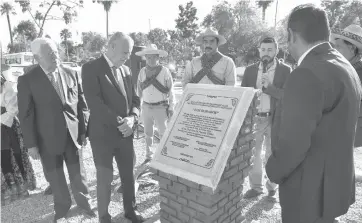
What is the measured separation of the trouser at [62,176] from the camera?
3.08 metres

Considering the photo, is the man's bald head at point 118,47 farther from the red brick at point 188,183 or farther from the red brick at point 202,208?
the red brick at point 202,208

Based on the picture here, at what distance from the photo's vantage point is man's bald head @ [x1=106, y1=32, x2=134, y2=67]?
2689 millimetres

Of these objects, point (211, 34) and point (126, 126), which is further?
point (211, 34)

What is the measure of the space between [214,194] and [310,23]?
1383mm

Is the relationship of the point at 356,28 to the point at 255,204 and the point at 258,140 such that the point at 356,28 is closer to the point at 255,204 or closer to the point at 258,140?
the point at 258,140

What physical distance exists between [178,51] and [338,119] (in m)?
43.3

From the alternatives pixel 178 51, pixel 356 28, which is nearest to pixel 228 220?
pixel 356 28

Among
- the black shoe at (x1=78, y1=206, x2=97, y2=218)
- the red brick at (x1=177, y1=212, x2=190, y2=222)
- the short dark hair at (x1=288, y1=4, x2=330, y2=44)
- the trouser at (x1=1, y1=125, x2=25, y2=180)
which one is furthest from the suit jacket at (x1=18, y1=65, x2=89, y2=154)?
the short dark hair at (x1=288, y1=4, x2=330, y2=44)

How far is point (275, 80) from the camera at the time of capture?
138 inches

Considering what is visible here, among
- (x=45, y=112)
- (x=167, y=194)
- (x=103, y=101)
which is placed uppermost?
(x=103, y=101)

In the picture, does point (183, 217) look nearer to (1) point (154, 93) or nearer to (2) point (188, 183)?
(2) point (188, 183)

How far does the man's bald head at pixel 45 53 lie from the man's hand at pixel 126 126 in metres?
1.04

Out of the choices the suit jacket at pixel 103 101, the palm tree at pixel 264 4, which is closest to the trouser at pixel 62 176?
the suit jacket at pixel 103 101

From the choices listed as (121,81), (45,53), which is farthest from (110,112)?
(45,53)
